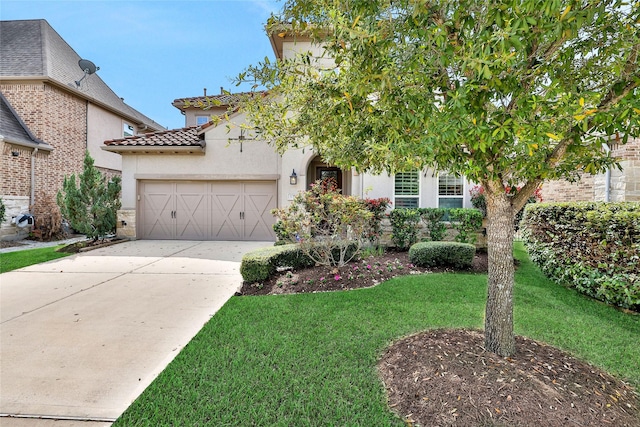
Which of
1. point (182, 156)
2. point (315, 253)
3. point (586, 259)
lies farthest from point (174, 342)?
point (182, 156)

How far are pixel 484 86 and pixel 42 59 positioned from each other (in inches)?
698

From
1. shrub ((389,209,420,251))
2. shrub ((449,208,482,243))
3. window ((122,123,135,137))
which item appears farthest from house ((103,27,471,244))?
window ((122,123,135,137))

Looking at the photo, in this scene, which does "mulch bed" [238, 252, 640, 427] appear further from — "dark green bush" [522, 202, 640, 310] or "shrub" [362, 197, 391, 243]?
"shrub" [362, 197, 391, 243]

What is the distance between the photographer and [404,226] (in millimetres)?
8477

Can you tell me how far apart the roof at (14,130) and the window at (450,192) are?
14.6 metres

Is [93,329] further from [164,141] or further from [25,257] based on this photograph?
[164,141]

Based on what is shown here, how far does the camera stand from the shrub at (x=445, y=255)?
257 inches

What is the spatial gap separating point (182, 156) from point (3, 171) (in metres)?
6.01

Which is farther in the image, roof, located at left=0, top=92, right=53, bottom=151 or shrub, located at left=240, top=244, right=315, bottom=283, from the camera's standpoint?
roof, located at left=0, top=92, right=53, bottom=151

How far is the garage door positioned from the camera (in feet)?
37.6

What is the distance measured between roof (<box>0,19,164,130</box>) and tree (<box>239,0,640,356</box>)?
48.5 feet

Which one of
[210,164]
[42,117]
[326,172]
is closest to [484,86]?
[210,164]

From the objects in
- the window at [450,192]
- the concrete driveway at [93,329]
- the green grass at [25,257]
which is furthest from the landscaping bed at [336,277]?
the green grass at [25,257]

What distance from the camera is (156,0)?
25.0 feet
